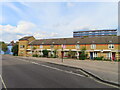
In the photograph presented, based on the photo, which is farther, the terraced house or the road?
the terraced house

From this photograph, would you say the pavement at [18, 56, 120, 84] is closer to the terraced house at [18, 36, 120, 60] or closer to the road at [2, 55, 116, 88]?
the road at [2, 55, 116, 88]

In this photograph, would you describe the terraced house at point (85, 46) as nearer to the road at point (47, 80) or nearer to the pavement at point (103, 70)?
the pavement at point (103, 70)

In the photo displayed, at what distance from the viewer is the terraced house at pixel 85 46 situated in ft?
114

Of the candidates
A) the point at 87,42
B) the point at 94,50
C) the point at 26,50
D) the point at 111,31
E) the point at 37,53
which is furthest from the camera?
the point at 111,31

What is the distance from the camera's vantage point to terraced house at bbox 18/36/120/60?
114 feet

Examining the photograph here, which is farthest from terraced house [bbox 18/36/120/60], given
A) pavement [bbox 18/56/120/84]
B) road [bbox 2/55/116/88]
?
road [bbox 2/55/116/88]

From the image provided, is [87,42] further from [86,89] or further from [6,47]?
[6,47]

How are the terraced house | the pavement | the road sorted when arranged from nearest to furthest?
the road, the pavement, the terraced house

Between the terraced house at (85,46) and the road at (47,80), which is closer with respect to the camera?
the road at (47,80)

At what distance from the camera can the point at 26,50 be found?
51.2 m

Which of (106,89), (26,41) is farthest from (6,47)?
(106,89)

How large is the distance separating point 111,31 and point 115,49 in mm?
69304

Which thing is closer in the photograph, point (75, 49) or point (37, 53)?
point (75, 49)

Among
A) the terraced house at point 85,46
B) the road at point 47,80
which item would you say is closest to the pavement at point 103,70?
the road at point 47,80
